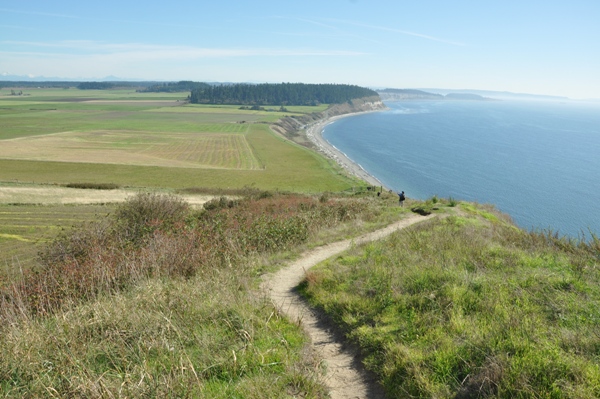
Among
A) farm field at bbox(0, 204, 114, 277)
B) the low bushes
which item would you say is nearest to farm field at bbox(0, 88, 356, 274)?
farm field at bbox(0, 204, 114, 277)

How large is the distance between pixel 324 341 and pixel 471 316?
2782 millimetres

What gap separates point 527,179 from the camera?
7769 centimetres

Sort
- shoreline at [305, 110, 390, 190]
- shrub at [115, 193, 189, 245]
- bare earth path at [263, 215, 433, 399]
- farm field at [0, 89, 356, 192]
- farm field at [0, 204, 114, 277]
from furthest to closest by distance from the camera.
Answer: shoreline at [305, 110, 390, 190]
farm field at [0, 89, 356, 192]
farm field at [0, 204, 114, 277]
shrub at [115, 193, 189, 245]
bare earth path at [263, 215, 433, 399]

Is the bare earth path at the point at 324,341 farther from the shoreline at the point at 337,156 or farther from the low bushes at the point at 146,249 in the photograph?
the shoreline at the point at 337,156

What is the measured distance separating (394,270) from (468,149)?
4317 inches

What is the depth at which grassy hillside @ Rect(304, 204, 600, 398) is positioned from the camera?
5469mm

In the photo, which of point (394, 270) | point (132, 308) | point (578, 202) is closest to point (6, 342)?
point (132, 308)

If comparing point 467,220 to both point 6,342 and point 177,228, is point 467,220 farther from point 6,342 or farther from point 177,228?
point 6,342

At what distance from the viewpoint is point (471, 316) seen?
24.6 feet

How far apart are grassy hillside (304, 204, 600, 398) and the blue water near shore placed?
116ft

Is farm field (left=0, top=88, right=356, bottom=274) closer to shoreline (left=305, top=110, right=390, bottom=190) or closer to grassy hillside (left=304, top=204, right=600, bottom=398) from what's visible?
shoreline (left=305, top=110, right=390, bottom=190)

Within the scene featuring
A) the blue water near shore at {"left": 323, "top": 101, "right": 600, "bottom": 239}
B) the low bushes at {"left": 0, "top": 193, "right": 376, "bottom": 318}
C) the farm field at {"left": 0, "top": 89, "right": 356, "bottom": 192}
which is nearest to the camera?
the low bushes at {"left": 0, "top": 193, "right": 376, "bottom": 318}

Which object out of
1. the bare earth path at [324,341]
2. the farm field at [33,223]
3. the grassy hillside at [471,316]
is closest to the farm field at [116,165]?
the farm field at [33,223]

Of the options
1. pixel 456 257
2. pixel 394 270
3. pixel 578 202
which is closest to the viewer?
pixel 394 270
